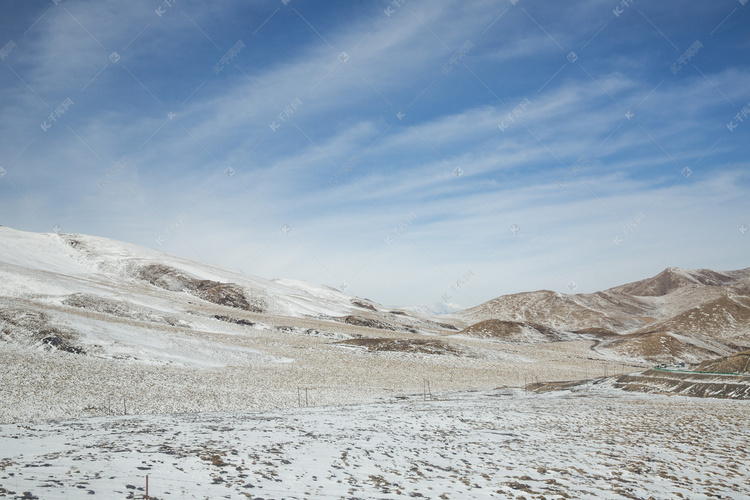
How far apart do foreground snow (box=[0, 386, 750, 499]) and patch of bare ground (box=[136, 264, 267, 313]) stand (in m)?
80.5

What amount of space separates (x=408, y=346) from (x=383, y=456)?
1950 inches

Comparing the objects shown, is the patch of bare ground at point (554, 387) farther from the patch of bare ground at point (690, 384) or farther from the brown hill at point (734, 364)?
the brown hill at point (734, 364)

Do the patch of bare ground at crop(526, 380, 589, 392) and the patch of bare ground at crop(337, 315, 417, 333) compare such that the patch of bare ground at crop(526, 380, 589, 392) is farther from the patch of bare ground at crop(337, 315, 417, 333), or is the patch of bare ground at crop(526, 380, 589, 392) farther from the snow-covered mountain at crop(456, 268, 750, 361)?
the patch of bare ground at crop(337, 315, 417, 333)

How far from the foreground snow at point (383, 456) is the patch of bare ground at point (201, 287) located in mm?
80543

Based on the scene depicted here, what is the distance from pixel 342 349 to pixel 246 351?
47.5 feet

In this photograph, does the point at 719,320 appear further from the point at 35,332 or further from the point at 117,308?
the point at 35,332

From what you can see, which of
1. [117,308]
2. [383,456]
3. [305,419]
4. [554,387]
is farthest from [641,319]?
[383,456]

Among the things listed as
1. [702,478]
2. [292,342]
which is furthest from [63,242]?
[702,478]

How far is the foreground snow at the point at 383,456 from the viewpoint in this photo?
10.3m

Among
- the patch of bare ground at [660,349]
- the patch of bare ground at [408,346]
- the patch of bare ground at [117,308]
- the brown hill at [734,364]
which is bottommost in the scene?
the patch of bare ground at [660,349]

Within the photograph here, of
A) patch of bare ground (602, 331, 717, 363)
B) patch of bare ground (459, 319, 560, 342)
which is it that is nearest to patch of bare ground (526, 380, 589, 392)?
patch of bare ground (602, 331, 717, 363)

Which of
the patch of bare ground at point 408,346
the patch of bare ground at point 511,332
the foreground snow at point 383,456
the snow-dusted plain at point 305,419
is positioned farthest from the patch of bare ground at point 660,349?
the foreground snow at point 383,456

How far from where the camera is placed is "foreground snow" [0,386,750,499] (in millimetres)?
10258

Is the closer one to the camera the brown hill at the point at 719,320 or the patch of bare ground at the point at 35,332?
the patch of bare ground at the point at 35,332
